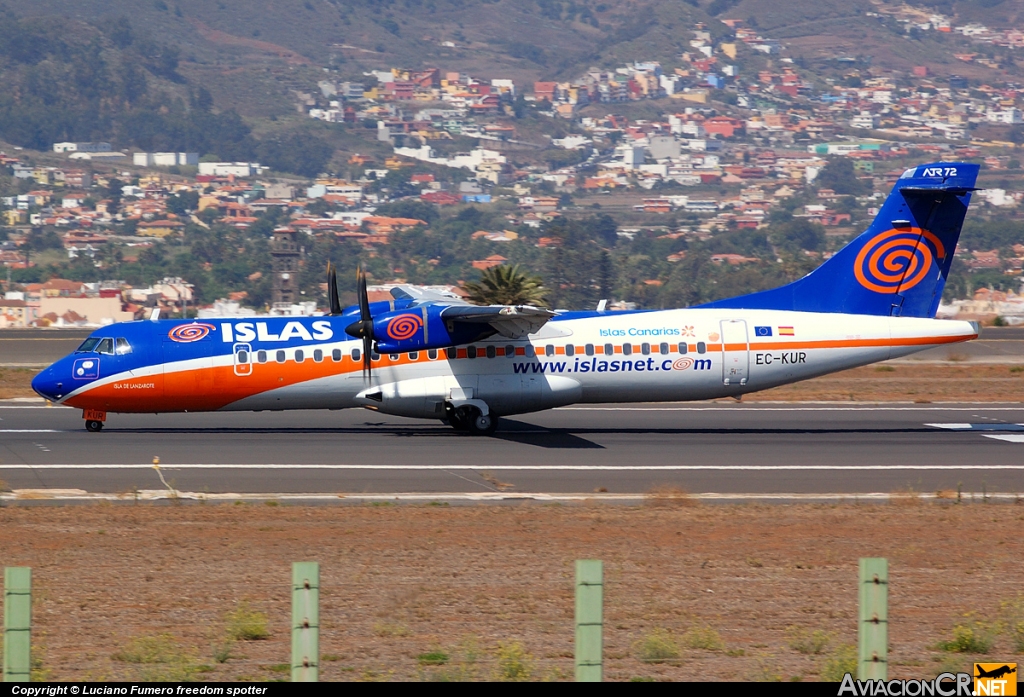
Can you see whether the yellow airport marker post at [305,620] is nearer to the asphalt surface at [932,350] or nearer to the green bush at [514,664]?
the green bush at [514,664]

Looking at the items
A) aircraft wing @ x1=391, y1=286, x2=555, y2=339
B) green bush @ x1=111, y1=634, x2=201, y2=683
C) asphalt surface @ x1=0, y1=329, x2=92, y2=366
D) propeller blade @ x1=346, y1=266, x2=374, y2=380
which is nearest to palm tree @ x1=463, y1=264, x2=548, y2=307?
asphalt surface @ x1=0, y1=329, x2=92, y2=366

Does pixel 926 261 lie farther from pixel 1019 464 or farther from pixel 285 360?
pixel 285 360

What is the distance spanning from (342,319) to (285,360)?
5.85 ft

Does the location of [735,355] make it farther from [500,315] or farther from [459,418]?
[459,418]

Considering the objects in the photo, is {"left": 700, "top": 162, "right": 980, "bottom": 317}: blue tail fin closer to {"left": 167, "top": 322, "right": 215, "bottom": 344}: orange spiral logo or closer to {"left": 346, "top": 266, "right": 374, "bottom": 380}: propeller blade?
{"left": 346, "top": 266, "right": 374, "bottom": 380}: propeller blade

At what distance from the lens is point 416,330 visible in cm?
2702

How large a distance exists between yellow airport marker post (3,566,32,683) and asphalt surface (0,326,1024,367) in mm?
48626

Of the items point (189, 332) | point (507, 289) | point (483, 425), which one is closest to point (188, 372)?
point (189, 332)

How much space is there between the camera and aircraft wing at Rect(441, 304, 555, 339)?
2645cm

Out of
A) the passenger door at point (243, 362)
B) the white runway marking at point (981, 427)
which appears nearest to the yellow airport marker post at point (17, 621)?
the passenger door at point (243, 362)

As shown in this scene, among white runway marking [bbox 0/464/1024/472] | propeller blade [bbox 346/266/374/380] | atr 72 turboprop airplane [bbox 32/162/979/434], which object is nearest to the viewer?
white runway marking [bbox 0/464/1024/472]

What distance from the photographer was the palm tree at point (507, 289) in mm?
58500

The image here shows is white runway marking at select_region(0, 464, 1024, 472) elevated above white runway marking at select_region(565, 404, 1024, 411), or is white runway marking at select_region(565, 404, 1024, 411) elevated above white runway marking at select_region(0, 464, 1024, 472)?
white runway marking at select_region(565, 404, 1024, 411)

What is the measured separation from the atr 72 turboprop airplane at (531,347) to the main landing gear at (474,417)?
0.11 feet
